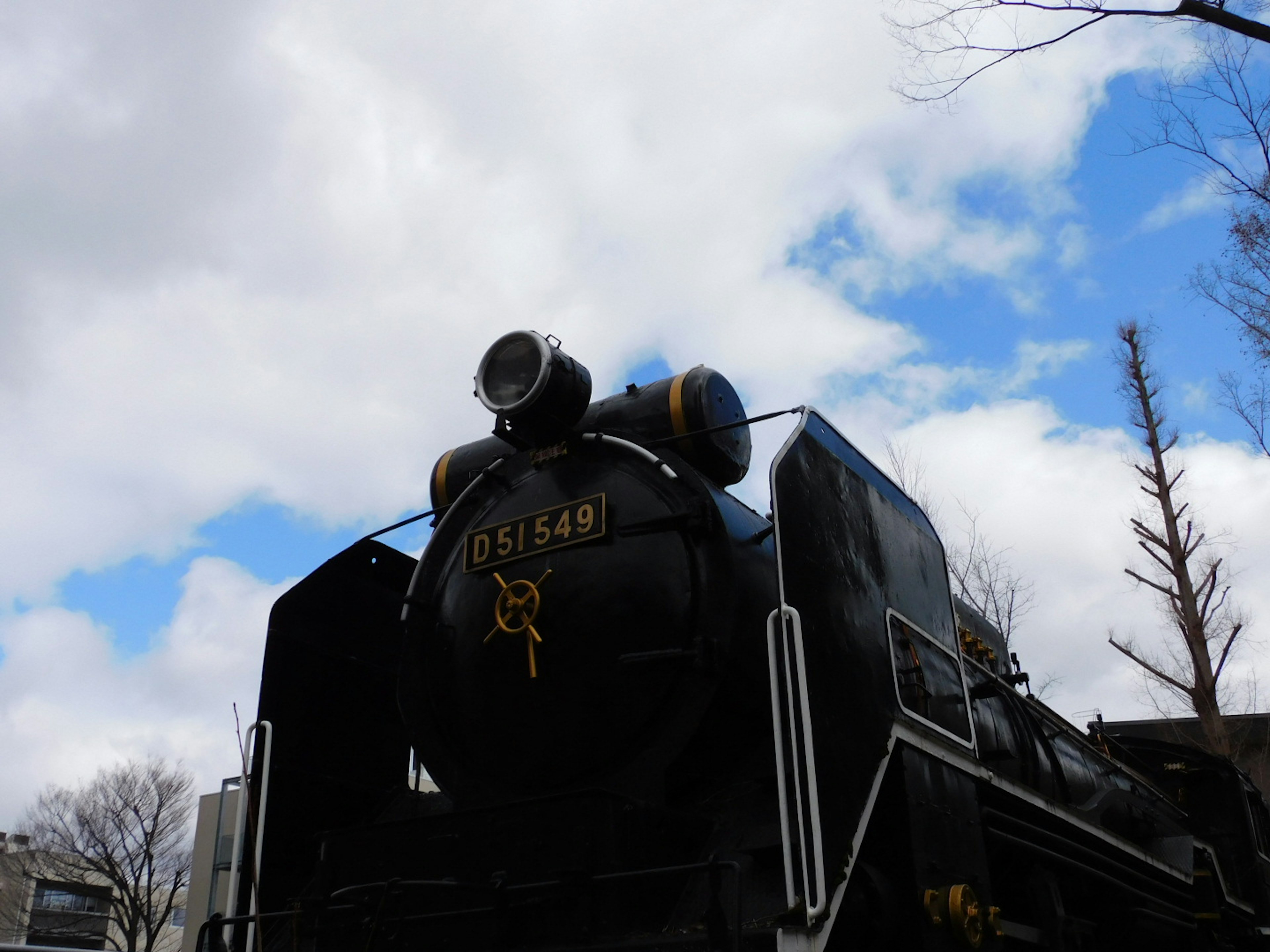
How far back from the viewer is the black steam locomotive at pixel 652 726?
3.02 meters

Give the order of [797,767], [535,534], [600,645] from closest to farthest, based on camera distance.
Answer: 1. [797,767]
2. [600,645]
3. [535,534]

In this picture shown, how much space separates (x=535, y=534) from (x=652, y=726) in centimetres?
91

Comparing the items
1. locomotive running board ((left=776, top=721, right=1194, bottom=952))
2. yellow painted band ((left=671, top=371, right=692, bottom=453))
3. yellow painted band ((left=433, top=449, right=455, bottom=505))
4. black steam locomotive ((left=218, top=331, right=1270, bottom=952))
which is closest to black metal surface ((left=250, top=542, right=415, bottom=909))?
black steam locomotive ((left=218, top=331, right=1270, bottom=952))

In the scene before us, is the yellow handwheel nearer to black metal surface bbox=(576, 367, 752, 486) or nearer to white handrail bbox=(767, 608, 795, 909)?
black metal surface bbox=(576, 367, 752, 486)

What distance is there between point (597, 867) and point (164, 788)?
95.5 feet

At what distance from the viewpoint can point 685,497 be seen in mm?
3924

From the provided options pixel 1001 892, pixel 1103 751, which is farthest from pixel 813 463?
pixel 1103 751

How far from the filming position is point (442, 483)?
16.6 feet

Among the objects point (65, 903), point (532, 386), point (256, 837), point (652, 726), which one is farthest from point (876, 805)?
point (65, 903)

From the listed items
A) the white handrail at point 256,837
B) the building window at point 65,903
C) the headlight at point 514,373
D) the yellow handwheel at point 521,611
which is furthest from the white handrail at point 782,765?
the building window at point 65,903

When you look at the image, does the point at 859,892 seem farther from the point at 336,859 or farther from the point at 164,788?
Result: the point at 164,788

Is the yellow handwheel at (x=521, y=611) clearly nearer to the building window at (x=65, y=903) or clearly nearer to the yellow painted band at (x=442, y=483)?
the yellow painted band at (x=442, y=483)

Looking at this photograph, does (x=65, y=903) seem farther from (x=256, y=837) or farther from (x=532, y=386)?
(x=532, y=386)

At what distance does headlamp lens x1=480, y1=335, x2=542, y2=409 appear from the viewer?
14.0 feet
